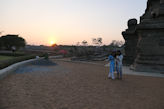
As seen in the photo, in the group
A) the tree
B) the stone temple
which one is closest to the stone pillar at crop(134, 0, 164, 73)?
the stone temple

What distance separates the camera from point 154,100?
482cm

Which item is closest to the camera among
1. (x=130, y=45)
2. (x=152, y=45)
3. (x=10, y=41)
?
(x=152, y=45)

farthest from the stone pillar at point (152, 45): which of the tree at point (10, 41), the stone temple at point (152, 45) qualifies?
the tree at point (10, 41)

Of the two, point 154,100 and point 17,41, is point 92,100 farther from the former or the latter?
point 17,41

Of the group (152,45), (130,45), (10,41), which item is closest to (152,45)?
(152,45)

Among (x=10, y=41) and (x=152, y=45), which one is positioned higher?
Answer: (x=10, y=41)

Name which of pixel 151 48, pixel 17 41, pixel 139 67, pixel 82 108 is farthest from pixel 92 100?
pixel 17 41

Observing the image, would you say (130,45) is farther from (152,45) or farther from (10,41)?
(10,41)

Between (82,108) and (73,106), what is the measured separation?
0.96 feet

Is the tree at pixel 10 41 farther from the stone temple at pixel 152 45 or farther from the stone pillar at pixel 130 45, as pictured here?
the stone temple at pixel 152 45

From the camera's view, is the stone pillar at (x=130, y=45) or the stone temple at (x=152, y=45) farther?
the stone pillar at (x=130, y=45)

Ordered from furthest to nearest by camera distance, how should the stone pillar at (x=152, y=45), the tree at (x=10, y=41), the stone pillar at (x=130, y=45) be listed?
the tree at (x=10, y=41)
the stone pillar at (x=130, y=45)
the stone pillar at (x=152, y=45)

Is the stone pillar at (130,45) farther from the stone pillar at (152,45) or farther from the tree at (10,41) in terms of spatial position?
the tree at (10,41)

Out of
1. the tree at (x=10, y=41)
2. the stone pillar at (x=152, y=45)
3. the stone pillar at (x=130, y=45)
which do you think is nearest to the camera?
the stone pillar at (x=152, y=45)
